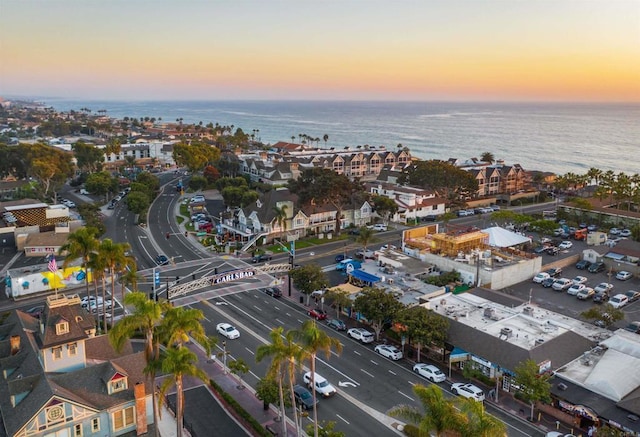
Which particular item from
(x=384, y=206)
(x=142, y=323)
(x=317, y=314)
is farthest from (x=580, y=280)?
(x=142, y=323)

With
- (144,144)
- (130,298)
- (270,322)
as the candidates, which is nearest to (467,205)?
(270,322)

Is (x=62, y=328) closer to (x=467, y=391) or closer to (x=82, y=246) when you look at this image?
(x=82, y=246)

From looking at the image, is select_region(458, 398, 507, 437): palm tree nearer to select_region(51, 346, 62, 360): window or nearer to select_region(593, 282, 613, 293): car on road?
select_region(51, 346, 62, 360): window

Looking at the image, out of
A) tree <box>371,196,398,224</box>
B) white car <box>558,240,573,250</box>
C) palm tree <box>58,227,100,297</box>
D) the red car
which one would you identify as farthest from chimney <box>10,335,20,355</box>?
white car <box>558,240,573,250</box>

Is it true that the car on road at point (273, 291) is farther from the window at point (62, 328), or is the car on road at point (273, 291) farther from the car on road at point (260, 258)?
the window at point (62, 328)

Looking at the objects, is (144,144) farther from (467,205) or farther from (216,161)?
(467,205)
